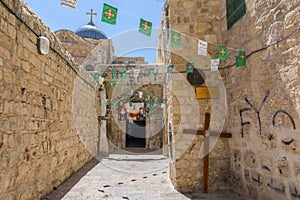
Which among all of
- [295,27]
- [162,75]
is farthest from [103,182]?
[162,75]

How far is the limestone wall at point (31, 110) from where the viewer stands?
7.67 ft

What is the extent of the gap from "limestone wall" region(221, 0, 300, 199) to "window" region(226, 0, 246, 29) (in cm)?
13

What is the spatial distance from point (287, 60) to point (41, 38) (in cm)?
333

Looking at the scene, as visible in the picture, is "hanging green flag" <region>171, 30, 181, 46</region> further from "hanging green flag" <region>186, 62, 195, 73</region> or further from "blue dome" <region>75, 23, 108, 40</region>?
"blue dome" <region>75, 23, 108, 40</region>

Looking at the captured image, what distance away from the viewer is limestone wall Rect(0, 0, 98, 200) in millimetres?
2338

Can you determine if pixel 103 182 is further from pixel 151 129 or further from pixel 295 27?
pixel 151 129

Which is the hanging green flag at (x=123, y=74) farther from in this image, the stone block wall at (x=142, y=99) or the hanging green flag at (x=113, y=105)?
the hanging green flag at (x=113, y=105)

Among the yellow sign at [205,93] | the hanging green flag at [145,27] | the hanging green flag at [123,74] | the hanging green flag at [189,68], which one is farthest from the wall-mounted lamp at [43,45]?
the hanging green flag at [123,74]

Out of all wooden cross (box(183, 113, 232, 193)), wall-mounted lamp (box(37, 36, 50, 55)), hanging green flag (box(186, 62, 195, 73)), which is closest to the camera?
wall-mounted lamp (box(37, 36, 50, 55))

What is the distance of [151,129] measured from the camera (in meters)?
11.7

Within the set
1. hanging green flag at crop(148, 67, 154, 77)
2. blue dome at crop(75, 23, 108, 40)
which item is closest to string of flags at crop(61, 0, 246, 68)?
hanging green flag at crop(148, 67, 154, 77)

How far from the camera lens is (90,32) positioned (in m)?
24.2

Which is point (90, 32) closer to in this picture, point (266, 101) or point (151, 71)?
point (151, 71)

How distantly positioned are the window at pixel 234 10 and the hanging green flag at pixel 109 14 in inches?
82.5
